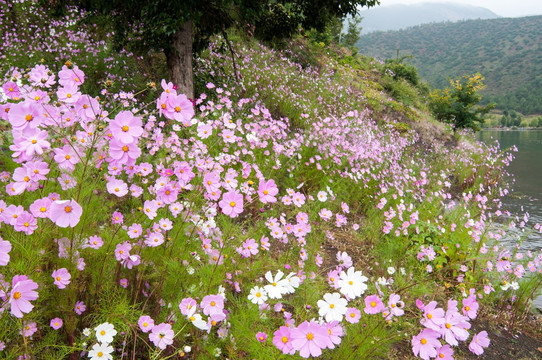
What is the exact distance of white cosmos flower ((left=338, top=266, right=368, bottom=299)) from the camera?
112 centimetres

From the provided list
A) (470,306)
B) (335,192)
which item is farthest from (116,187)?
(335,192)

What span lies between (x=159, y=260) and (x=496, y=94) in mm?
112093

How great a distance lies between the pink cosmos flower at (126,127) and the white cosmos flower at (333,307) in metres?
0.81

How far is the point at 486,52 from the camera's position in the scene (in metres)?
114

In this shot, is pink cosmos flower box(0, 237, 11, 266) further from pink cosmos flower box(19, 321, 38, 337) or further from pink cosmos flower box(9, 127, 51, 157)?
pink cosmos flower box(19, 321, 38, 337)

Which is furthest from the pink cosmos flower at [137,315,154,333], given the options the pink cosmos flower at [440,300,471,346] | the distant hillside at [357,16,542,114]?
the distant hillside at [357,16,542,114]

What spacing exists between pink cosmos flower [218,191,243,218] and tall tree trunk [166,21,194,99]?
3.75m

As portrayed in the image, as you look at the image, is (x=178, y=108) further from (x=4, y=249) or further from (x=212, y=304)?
(x=212, y=304)

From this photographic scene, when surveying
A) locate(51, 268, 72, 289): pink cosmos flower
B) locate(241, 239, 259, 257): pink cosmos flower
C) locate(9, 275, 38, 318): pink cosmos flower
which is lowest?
locate(241, 239, 259, 257): pink cosmos flower

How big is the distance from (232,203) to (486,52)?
145310 millimetres

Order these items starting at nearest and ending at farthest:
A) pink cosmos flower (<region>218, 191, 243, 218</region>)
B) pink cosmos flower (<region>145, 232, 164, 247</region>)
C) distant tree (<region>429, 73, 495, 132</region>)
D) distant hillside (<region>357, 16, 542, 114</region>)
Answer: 1. pink cosmos flower (<region>218, 191, 243, 218</region>)
2. pink cosmos flower (<region>145, 232, 164, 247</region>)
3. distant tree (<region>429, 73, 495, 132</region>)
4. distant hillside (<region>357, 16, 542, 114</region>)

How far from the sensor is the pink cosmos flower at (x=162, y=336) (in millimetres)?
1159

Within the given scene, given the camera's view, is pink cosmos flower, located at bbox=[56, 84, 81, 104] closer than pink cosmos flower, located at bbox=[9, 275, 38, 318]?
No

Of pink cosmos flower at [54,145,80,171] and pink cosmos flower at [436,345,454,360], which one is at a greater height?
pink cosmos flower at [54,145,80,171]
